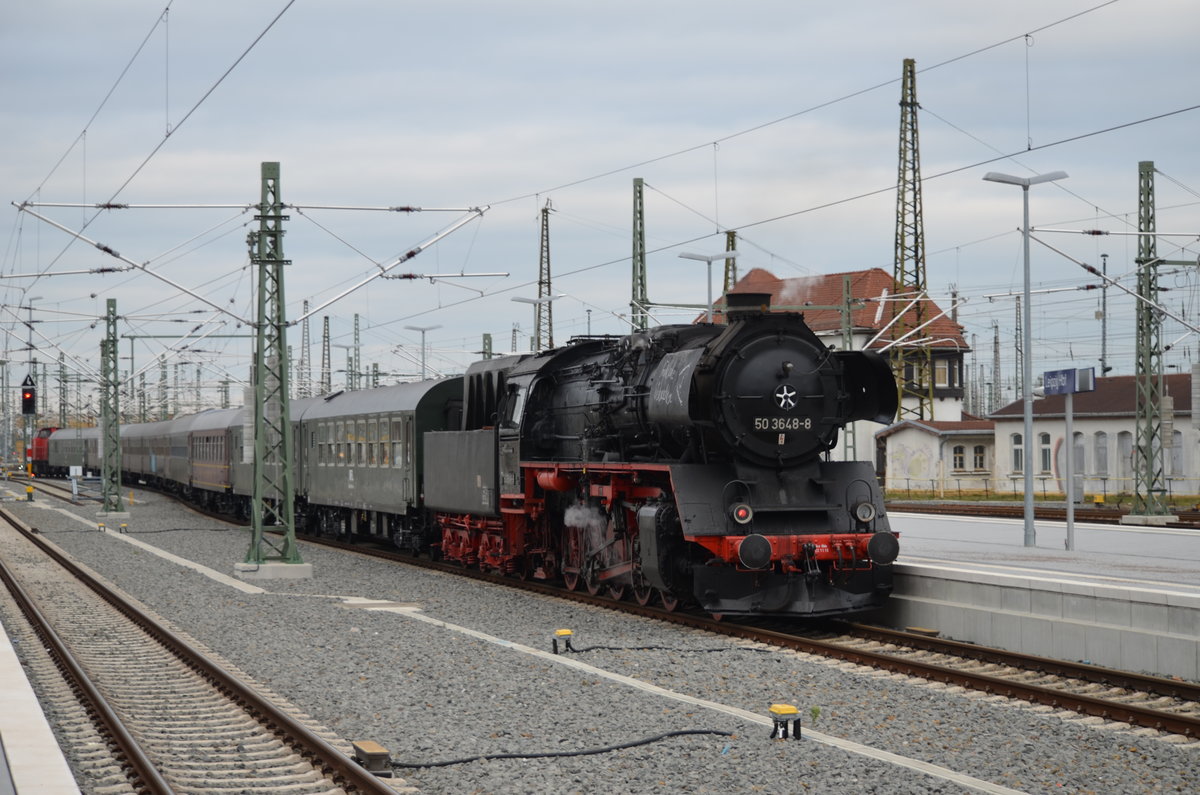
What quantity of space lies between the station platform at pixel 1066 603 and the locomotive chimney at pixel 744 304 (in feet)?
11.3

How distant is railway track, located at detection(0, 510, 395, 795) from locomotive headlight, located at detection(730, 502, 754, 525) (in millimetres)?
5323

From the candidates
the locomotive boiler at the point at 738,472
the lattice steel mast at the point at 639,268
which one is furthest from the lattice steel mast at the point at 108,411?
the locomotive boiler at the point at 738,472

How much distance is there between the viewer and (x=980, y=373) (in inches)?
4242

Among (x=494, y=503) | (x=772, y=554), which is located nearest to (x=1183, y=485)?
(x=494, y=503)

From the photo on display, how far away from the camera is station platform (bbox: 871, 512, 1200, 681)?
11.5m

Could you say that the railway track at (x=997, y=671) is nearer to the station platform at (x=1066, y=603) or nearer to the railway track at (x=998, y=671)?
the railway track at (x=998, y=671)

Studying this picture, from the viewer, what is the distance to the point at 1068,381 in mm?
21125

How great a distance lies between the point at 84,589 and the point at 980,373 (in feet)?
316

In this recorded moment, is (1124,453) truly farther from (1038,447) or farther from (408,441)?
(408,441)

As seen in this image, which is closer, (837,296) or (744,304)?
(744,304)

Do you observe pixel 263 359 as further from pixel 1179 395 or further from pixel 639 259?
pixel 1179 395

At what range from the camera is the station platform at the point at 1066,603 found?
37.6 ft

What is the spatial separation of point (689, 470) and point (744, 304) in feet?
6.90

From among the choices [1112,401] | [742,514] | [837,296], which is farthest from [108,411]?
[837,296]
